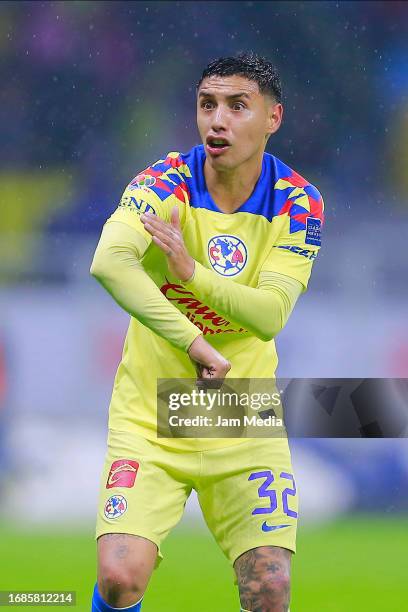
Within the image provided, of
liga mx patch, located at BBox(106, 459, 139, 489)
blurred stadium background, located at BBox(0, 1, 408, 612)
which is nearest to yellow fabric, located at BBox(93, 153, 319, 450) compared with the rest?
liga mx patch, located at BBox(106, 459, 139, 489)

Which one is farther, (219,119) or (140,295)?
(219,119)

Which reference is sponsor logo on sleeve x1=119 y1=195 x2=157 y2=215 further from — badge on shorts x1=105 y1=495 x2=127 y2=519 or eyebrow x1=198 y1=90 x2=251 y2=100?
badge on shorts x1=105 y1=495 x2=127 y2=519

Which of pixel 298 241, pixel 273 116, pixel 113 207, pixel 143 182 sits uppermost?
pixel 113 207

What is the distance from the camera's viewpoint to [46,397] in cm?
806

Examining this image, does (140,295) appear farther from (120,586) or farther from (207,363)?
(120,586)

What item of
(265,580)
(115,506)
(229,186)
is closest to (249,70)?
(229,186)

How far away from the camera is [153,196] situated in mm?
3781

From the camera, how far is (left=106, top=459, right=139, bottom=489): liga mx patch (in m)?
3.73

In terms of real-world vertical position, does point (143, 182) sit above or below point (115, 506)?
above

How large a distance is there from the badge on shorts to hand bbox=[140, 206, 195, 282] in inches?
28.1

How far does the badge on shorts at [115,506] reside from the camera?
367cm

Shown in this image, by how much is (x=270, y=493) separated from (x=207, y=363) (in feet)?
1.78

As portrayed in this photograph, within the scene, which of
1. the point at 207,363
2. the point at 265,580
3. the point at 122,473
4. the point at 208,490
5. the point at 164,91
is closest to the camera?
the point at 207,363

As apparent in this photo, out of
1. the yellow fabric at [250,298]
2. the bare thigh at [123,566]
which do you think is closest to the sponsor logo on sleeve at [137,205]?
the yellow fabric at [250,298]
